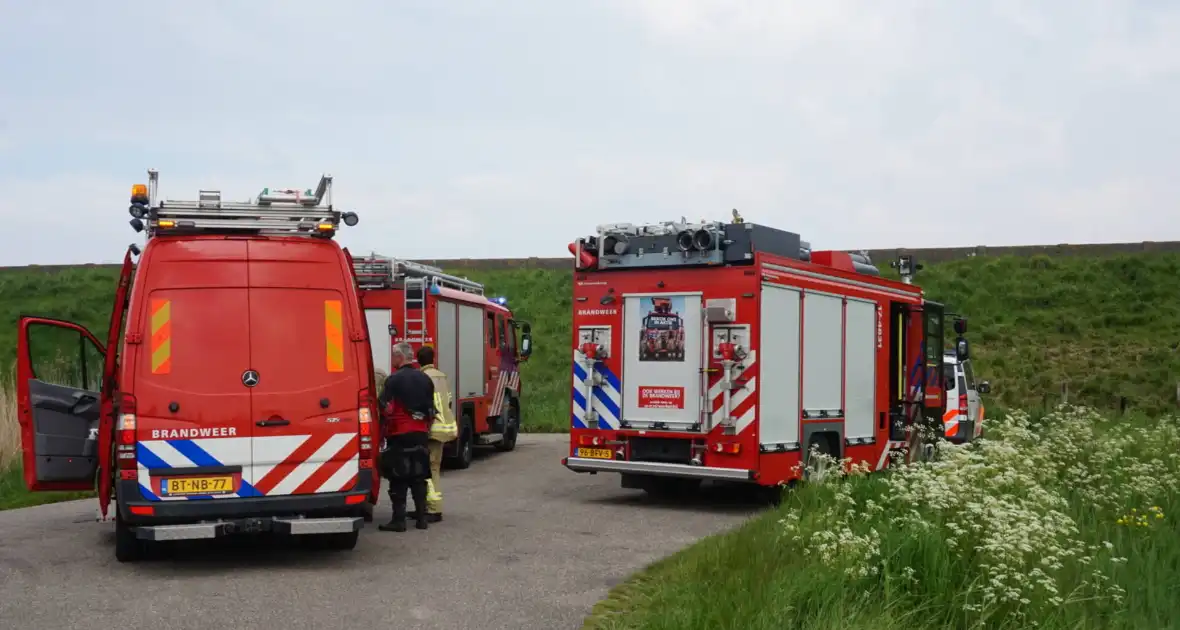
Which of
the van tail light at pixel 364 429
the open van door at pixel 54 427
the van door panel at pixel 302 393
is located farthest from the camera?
the open van door at pixel 54 427

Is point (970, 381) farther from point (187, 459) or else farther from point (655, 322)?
point (187, 459)

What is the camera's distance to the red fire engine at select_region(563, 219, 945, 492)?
496 inches

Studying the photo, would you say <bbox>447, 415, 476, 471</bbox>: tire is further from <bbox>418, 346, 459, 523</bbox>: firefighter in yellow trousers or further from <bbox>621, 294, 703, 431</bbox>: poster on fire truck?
<bbox>418, 346, 459, 523</bbox>: firefighter in yellow trousers

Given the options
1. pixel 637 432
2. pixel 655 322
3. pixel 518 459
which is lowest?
pixel 518 459

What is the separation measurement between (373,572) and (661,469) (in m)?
4.62

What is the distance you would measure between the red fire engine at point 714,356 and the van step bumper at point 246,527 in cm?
473

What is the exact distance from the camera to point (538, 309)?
41.1m

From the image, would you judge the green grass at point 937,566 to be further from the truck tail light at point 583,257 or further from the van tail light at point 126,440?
the truck tail light at point 583,257

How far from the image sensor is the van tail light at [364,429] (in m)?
9.10

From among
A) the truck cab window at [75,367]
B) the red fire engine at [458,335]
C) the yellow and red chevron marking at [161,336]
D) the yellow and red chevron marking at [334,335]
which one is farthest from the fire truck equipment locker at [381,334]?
the yellow and red chevron marking at [161,336]

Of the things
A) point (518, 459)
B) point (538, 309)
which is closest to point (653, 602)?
point (518, 459)

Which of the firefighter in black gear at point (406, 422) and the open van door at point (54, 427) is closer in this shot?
the open van door at point (54, 427)

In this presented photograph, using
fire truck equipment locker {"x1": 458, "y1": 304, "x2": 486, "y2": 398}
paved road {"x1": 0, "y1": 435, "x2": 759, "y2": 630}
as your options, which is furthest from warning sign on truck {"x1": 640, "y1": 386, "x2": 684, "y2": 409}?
fire truck equipment locker {"x1": 458, "y1": 304, "x2": 486, "y2": 398}

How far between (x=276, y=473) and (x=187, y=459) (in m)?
0.65
